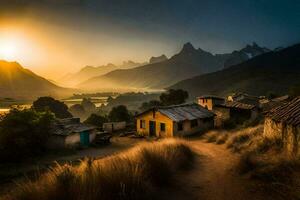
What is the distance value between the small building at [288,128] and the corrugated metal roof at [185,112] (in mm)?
18849

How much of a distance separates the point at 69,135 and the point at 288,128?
22.8 metres

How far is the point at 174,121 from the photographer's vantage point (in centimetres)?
3291

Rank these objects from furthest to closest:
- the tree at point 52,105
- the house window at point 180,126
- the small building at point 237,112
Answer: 1. the tree at point 52,105
2. the small building at point 237,112
3. the house window at point 180,126

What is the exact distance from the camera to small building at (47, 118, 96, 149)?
2950 centimetres

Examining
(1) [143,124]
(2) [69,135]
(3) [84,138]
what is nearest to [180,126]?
(1) [143,124]

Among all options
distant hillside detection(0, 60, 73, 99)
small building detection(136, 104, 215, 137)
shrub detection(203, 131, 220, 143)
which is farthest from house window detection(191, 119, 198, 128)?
distant hillside detection(0, 60, 73, 99)

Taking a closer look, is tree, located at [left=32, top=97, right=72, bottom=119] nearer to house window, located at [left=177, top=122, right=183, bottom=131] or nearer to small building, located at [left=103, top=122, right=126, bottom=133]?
small building, located at [left=103, top=122, right=126, bottom=133]

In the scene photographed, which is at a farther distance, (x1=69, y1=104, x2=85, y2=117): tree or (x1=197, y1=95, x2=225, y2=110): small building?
(x1=69, y1=104, x2=85, y2=117): tree

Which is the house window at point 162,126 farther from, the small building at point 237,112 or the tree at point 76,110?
the tree at point 76,110

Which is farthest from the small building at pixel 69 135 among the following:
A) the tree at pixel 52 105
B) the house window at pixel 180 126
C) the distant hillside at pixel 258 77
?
the distant hillside at pixel 258 77

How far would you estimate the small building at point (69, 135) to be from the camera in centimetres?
2950

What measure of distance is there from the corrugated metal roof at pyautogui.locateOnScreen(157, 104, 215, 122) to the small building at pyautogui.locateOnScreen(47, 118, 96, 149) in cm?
886

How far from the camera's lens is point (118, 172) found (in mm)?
6477

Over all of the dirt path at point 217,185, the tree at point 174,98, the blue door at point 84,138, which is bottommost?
the blue door at point 84,138
